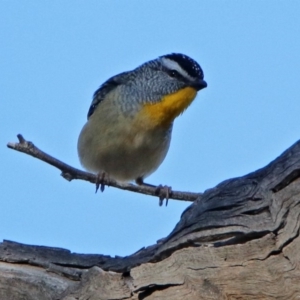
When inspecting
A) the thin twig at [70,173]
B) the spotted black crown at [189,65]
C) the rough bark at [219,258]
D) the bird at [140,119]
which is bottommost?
the rough bark at [219,258]

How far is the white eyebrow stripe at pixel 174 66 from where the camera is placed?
8398 millimetres

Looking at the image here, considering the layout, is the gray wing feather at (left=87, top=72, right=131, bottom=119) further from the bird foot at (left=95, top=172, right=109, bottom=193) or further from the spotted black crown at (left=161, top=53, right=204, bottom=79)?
the bird foot at (left=95, top=172, right=109, bottom=193)

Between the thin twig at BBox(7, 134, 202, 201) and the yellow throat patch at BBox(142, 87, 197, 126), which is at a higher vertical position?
the yellow throat patch at BBox(142, 87, 197, 126)

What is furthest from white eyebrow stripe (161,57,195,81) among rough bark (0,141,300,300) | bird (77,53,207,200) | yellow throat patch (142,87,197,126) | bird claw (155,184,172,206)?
rough bark (0,141,300,300)

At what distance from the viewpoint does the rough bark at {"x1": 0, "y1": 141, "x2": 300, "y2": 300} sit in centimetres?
489

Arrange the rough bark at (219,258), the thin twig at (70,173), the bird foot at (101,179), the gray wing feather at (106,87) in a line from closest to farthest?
1. the rough bark at (219,258)
2. the thin twig at (70,173)
3. the bird foot at (101,179)
4. the gray wing feather at (106,87)

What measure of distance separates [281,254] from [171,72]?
14.0 ft

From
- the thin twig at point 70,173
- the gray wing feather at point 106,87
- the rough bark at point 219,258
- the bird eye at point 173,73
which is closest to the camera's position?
the rough bark at point 219,258

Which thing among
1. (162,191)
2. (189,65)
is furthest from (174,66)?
(162,191)

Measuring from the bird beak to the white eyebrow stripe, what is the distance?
97 mm

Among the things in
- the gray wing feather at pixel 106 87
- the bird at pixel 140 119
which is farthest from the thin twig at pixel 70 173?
the gray wing feather at pixel 106 87

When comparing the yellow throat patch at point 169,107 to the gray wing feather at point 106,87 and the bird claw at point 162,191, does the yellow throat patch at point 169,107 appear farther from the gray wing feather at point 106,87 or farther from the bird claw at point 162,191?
the gray wing feather at point 106,87

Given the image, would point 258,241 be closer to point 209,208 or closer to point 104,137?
point 209,208

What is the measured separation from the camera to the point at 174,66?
345 inches
